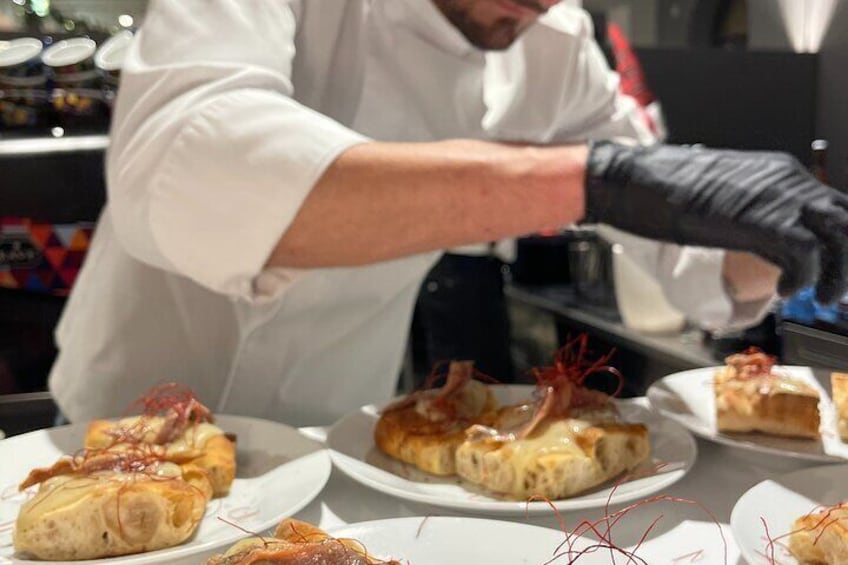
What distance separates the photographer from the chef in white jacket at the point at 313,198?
2.54 feet

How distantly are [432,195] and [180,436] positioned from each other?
1.10 feet

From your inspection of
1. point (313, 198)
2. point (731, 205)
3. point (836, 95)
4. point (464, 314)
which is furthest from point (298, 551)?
point (464, 314)

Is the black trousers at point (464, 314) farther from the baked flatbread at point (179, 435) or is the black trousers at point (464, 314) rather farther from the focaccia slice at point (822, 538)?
the focaccia slice at point (822, 538)

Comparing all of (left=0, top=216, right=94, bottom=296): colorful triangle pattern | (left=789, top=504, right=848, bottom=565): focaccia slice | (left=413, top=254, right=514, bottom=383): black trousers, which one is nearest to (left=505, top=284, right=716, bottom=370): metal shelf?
(left=413, top=254, right=514, bottom=383): black trousers

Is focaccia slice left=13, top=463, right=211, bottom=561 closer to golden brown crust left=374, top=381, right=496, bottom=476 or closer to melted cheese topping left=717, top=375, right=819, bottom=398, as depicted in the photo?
golden brown crust left=374, top=381, right=496, bottom=476

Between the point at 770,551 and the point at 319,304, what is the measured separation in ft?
2.15

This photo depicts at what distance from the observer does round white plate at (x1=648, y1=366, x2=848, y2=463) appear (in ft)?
2.50

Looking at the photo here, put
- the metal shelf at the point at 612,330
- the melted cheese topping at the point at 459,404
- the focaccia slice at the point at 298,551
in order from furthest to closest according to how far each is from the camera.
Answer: the metal shelf at the point at 612,330 < the melted cheese topping at the point at 459,404 < the focaccia slice at the point at 298,551

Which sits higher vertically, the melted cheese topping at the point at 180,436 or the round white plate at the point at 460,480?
the melted cheese topping at the point at 180,436

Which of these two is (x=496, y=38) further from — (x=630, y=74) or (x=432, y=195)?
(x=630, y=74)

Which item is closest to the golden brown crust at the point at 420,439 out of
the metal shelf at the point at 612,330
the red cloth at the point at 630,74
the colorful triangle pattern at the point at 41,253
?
the metal shelf at the point at 612,330

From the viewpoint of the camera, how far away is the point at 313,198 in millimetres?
775

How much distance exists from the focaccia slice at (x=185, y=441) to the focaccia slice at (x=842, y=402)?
23.2 inches

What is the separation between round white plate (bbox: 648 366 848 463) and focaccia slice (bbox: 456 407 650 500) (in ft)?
0.34
